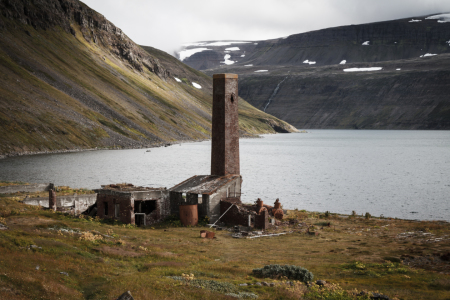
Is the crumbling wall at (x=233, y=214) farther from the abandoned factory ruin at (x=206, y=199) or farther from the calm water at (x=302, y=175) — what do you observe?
the calm water at (x=302, y=175)

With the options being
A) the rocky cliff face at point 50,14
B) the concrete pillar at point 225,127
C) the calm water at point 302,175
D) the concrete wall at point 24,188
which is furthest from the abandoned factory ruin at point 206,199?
the rocky cliff face at point 50,14

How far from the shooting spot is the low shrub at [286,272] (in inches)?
880

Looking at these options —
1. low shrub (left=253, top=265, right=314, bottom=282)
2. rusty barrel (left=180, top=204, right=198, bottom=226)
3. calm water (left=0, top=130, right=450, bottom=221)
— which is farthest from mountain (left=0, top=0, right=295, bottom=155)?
low shrub (left=253, top=265, right=314, bottom=282)

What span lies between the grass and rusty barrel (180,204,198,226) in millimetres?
1129

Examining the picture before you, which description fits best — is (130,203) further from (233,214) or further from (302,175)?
(302,175)

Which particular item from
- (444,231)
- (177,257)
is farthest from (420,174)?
(177,257)

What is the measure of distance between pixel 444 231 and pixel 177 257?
22357 millimetres

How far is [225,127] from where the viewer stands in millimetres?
45969

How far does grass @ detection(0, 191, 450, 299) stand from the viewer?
60.2ft

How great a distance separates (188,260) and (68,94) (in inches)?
4899

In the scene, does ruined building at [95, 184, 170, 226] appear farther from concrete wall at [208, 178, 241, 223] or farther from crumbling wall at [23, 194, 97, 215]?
crumbling wall at [23, 194, 97, 215]

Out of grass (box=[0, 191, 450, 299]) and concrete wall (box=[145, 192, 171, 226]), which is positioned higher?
concrete wall (box=[145, 192, 171, 226])

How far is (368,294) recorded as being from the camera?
773 inches

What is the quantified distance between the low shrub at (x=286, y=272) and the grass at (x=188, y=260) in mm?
425
